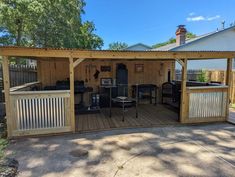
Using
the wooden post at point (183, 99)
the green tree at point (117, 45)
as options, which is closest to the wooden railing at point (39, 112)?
the wooden post at point (183, 99)

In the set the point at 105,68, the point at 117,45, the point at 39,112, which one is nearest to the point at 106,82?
the point at 105,68

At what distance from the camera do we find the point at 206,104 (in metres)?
5.74

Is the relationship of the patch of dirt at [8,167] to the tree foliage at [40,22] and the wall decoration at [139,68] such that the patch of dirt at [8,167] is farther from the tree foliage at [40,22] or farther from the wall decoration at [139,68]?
the tree foliage at [40,22]

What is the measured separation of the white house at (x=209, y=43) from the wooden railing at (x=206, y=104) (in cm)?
721

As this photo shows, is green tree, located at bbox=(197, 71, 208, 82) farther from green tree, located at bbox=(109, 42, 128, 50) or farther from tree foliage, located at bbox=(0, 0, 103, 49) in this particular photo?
green tree, located at bbox=(109, 42, 128, 50)

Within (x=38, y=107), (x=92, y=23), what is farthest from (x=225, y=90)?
(x=92, y=23)

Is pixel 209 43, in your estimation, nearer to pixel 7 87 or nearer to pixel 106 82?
pixel 106 82

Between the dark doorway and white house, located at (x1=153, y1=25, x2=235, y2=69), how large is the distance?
5.89m

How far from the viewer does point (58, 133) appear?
4.84 metres

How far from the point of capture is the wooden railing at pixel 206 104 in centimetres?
562

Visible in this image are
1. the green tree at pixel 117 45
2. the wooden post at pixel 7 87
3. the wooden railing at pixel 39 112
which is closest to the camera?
the wooden post at pixel 7 87

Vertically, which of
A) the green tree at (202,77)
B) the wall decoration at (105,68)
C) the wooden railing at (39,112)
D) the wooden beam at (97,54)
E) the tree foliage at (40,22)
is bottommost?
the wooden railing at (39,112)

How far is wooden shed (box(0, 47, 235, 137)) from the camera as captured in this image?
4.56m

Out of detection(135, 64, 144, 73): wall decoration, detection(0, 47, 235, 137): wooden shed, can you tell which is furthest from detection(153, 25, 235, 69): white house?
detection(135, 64, 144, 73): wall decoration
